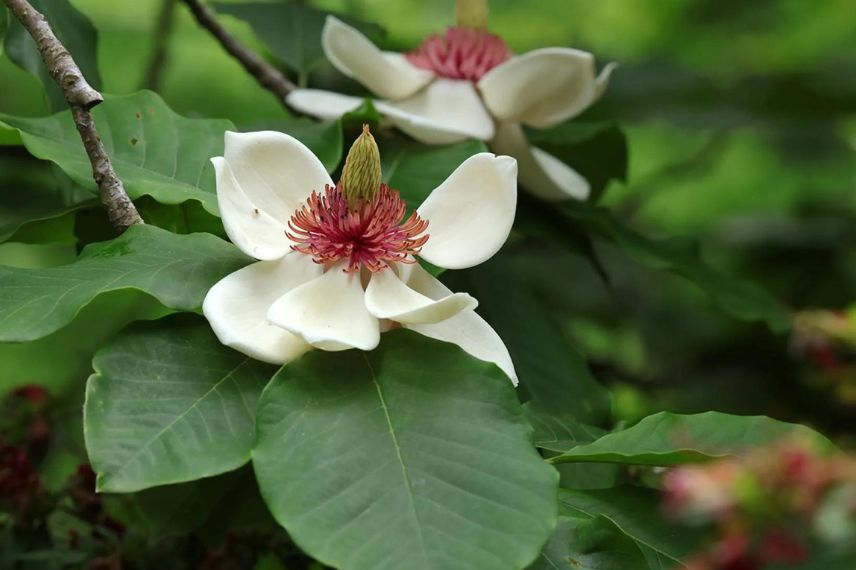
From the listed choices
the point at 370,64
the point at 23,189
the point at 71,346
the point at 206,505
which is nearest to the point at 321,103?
the point at 370,64

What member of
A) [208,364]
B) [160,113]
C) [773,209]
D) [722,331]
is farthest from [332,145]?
[773,209]

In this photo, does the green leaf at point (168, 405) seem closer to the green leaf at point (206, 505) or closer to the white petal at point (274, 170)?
the white petal at point (274, 170)

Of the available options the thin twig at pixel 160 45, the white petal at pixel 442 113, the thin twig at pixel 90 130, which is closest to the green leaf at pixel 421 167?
the white petal at pixel 442 113

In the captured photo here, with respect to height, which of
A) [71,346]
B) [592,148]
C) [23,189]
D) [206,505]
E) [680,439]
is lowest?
[71,346]

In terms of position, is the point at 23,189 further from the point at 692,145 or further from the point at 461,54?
the point at 692,145

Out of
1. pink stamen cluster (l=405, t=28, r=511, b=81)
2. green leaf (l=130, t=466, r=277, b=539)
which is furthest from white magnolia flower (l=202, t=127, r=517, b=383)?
pink stamen cluster (l=405, t=28, r=511, b=81)

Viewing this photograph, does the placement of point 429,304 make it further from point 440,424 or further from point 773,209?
point 773,209
